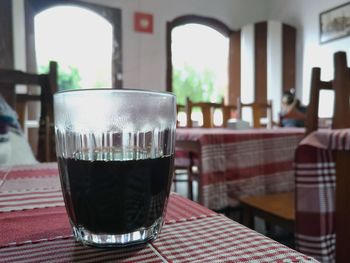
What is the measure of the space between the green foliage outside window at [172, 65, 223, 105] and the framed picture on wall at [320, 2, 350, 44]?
1529 millimetres

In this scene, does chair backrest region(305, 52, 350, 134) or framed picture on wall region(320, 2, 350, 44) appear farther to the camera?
framed picture on wall region(320, 2, 350, 44)

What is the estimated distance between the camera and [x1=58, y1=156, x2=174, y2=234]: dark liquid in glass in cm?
24

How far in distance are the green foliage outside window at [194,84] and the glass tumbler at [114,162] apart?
4.03 meters

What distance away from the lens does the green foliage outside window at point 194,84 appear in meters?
4.38

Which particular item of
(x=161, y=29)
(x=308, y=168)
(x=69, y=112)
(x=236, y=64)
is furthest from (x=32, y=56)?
(x=69, y=112)

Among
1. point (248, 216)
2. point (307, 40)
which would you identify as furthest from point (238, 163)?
point (307, 40)

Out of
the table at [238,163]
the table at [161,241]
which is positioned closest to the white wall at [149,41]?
the table at [238,163]

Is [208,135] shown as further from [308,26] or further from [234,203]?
[308,26]

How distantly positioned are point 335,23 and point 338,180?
3.51m

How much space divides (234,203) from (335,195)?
44 centimetres

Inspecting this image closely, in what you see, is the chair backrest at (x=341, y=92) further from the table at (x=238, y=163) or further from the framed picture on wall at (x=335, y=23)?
the framed picture on wall at (x=335, y=23)

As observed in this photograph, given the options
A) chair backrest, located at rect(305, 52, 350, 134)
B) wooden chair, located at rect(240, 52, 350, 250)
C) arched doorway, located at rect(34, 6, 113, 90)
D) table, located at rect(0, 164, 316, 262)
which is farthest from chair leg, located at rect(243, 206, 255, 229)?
arched doorway, located at rect(34, 6, 113, 90)

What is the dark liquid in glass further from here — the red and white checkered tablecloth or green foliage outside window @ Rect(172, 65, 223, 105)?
green foliage outside window @ Rect(172, 65, 223, 105)

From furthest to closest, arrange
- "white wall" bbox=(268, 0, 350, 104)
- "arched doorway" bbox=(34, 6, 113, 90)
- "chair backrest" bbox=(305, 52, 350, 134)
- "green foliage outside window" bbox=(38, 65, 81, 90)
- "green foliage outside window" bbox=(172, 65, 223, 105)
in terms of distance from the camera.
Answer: "green foliage outside window" bbox=(172, 65, 223, 105), "white wall" bbox=(268, 0, 350, 104), "green foliage outside window" bbox=(38, 65, 81, 90), "arched doorway" bbox=(34, 6, 113, 90), "chair backrest" bbox=(305, 52, 350, 134)
